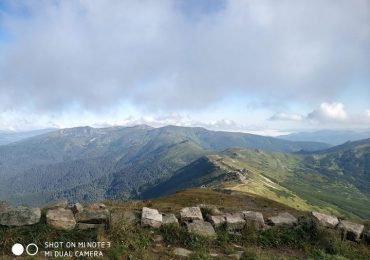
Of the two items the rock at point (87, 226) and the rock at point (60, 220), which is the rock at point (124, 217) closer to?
the rock at point (87, 226)

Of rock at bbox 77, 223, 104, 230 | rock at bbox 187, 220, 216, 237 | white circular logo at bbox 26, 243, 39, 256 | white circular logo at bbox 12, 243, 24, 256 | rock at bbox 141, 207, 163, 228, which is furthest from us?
rock at bbox 141, 207, 163, 228

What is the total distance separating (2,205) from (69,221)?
5480mm

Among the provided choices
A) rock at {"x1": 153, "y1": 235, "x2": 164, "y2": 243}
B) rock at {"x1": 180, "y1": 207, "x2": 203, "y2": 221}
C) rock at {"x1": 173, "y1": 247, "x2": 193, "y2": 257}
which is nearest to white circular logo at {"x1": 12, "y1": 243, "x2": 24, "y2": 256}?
rock at {"x1": 153, "y1": 235, "x2": 164, "y2": 243}

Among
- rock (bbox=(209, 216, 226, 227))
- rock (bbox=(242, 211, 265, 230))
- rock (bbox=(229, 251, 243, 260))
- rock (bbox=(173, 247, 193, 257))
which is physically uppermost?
rock (bbox=(209, 216, 226, 227))

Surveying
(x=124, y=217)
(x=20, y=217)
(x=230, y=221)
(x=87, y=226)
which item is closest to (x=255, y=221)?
(x=230, y=221)

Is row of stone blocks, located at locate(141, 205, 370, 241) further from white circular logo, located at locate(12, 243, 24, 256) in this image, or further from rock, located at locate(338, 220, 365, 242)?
white circular logo, located at locate(12, 243, 24, 256)

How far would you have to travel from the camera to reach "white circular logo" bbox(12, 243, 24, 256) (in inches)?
547

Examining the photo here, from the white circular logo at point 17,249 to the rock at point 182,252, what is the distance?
20.2ft

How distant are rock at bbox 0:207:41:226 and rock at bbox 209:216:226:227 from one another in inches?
331

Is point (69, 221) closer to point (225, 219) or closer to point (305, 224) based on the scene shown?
point (225, 219)

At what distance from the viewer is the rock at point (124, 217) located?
16.4 m

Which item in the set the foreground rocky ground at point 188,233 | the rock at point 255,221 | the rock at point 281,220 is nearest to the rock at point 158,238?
the foreground rocky ground at point 188,233

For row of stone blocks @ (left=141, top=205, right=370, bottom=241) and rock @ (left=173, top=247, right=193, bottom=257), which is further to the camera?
row of stone blocks @ (left=141, top=205, right=370, bottom=241)

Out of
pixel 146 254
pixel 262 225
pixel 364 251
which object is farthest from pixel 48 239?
pixel 364 251
